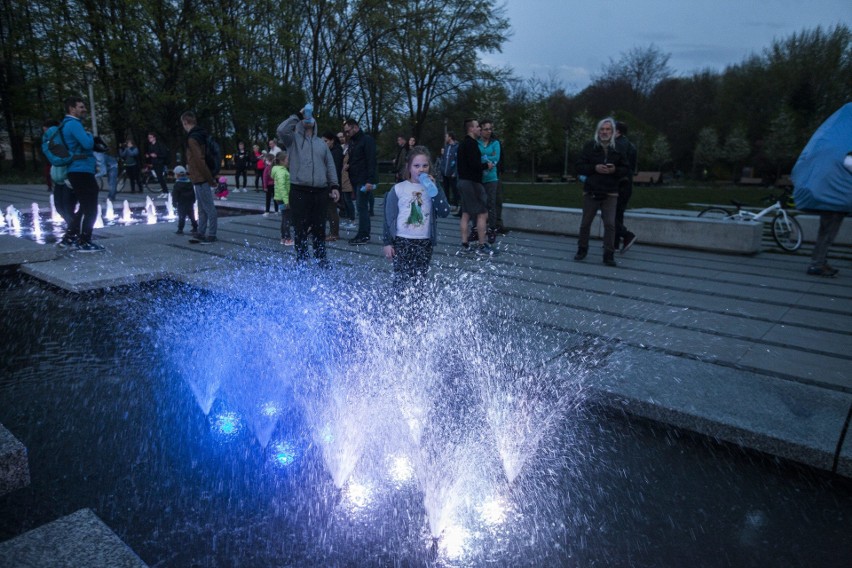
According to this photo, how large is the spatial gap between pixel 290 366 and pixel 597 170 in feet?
17.8

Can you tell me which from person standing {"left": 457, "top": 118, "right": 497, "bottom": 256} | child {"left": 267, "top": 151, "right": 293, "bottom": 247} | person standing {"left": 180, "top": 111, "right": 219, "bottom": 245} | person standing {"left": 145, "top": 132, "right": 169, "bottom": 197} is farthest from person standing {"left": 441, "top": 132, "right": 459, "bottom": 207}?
person standing {"left": 145, "top": 132, "right": 169, "bottom": 197}

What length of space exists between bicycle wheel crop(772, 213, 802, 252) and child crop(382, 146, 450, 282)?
839 centimetres

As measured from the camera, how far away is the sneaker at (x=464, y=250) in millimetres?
9349

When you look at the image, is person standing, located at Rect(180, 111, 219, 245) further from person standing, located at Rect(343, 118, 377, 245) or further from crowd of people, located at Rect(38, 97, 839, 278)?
person standing, located at Rect(343, 118, 377, 245)

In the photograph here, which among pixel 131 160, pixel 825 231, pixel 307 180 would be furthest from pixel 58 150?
pixel 131 160

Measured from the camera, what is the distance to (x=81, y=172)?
28.3 ft

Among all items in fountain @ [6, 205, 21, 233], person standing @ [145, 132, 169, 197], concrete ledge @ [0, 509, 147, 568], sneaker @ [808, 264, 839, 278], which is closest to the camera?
concrete ledge @ [0, 509, 147, 568]

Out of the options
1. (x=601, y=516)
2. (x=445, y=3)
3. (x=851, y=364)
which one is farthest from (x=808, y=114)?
(x=601, y=516)

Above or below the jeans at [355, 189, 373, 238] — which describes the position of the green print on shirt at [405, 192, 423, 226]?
above

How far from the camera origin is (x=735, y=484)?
3.21 m

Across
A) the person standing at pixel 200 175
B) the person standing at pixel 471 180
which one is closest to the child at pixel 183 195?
the person standing at pixel 200 175

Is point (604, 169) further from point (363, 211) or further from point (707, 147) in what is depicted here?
point (707, 147)

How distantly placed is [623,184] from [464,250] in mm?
2775

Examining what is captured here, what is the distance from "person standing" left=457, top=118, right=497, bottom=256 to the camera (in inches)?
357
